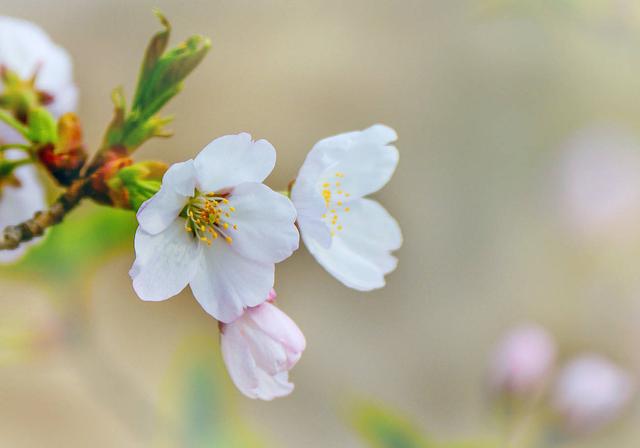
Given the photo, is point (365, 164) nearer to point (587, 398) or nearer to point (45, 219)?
point (45, 219)

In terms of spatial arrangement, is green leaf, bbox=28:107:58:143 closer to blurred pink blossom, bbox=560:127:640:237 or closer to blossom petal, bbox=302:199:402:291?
blossom petal, bbox=302:199:402:291

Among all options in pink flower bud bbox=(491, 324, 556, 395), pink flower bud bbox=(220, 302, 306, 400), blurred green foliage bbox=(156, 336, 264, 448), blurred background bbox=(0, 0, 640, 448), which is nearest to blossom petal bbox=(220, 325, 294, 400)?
pink flower bud bbox=(220, 302, 306, 400)

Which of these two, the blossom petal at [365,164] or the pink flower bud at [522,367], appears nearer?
the blossom petal at [365,164]

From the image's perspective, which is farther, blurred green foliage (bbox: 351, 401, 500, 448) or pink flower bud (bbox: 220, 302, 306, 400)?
blurred green foliage (bbox: 351, 401, 500, 448)

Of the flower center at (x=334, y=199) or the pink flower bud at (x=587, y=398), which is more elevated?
the flower center at (x=334, y=199)

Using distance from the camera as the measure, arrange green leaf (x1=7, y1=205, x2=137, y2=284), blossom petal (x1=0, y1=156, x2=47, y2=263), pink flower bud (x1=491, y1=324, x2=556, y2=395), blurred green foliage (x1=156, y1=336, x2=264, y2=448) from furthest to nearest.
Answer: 1. pink flower bud (x1=491, y1=324, x2=556, y2=395)
2. blurred green foliage (x1=156, y1=336, x2=264, y2=448)
3. green leaf (x1=7, y1=205, x2=137, y2=284)
4. blossom petal (x1=0, y1=156, x2=47, y2=263)

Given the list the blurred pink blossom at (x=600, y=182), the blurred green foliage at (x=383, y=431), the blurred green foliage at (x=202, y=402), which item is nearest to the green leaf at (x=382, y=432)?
the blurred green foliage at (x=383, y=431)

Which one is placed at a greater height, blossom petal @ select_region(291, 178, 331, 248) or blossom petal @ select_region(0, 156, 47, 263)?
blossom petal @ select_region(291, 178, 331, 248)

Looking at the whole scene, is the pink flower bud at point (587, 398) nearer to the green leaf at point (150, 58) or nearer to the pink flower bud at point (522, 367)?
the pink flower bud at point (522, 367)
